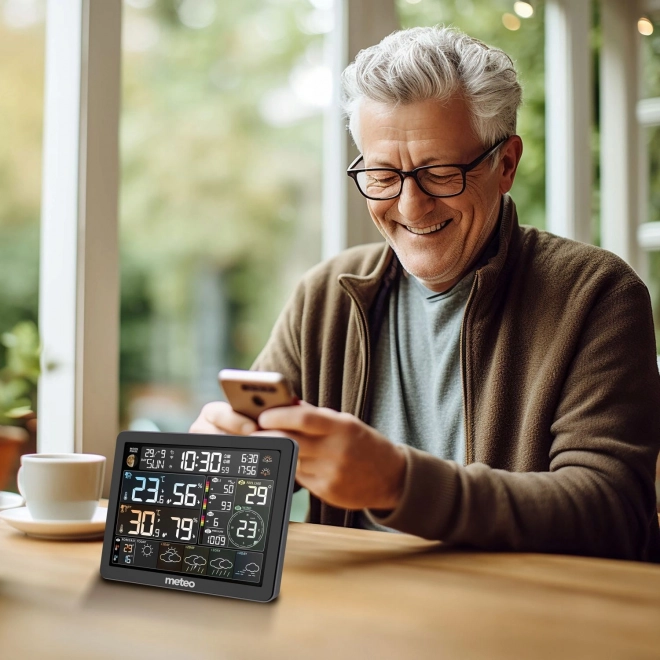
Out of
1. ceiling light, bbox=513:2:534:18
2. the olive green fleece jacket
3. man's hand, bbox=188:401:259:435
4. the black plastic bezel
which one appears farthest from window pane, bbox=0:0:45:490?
the black plastic bezel

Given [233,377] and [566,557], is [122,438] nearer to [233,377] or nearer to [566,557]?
[233,377]

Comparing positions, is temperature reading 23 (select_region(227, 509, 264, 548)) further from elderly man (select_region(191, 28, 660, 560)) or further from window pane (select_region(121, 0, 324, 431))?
window pane (select_region(121, 0, 324, 431))

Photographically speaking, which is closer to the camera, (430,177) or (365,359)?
(430,177)

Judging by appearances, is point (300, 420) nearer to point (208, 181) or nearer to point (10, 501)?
point (10, 501)

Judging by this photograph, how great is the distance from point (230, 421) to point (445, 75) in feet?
2.33

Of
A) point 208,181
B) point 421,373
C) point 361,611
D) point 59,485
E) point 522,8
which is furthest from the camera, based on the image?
point 208,181

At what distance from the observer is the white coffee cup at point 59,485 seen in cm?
110

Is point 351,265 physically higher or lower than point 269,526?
higher

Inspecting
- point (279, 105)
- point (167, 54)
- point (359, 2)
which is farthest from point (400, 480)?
point (167, 54)

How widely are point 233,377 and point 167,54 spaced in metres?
9.10

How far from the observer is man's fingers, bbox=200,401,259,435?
37.8 inches

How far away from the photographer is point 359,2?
82.0 inches

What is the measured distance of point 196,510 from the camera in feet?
2.87

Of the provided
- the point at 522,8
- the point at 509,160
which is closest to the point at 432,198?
the point at 509,160
